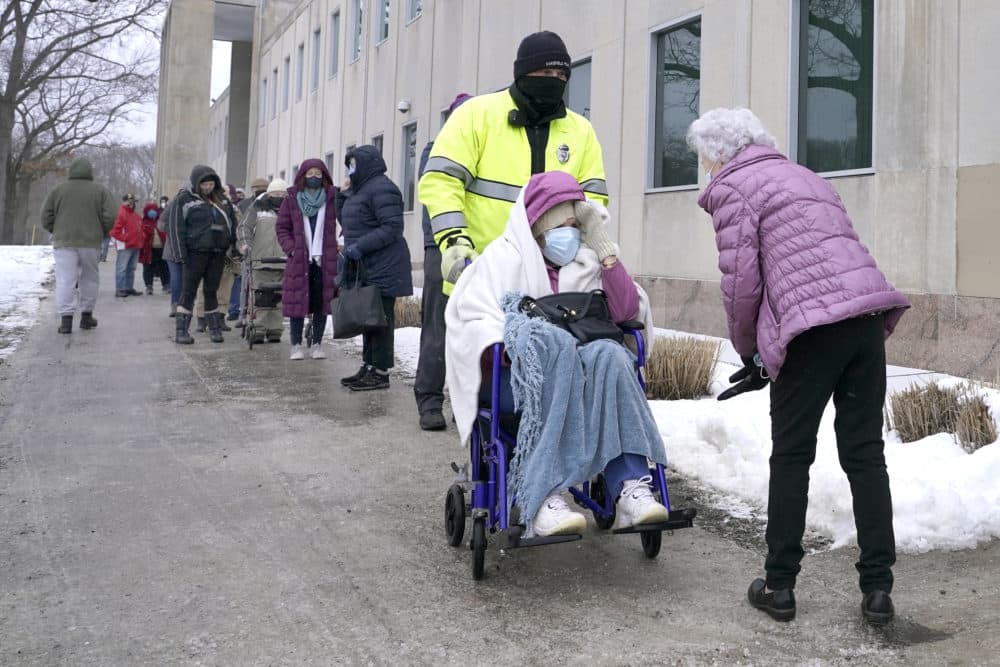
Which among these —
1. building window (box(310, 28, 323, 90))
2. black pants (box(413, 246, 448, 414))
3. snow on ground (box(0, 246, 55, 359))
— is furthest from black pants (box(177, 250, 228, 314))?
building window (box(310, 28, 323, 90))

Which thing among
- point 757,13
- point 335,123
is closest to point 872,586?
point 757,13

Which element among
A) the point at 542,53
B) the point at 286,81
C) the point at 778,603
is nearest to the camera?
the point at 778,603

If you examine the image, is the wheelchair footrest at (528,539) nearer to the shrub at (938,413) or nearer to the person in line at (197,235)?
Result: the shrub at (938,413)

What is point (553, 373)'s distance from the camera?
147 inches

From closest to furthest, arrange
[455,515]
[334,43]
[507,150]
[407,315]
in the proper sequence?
[455,515] < [507,150] < [407,315] < [334,43]

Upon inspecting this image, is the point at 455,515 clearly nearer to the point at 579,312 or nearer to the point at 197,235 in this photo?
the point at 579,312

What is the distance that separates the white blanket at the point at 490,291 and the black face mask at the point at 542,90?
0.96 metres

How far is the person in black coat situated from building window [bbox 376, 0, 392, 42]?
1549 cm

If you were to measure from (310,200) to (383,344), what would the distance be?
1949 millimetres

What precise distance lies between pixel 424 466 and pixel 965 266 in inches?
185

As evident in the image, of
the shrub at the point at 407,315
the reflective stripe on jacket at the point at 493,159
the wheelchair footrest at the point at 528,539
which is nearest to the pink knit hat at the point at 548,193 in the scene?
the reflective stripe on jacket at the point at 493,159

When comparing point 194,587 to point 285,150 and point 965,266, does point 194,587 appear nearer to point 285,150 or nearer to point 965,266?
point 965,266

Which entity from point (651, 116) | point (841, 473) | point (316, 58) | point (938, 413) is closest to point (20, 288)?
point (651, 116)

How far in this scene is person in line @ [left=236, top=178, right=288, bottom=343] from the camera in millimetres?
10875
